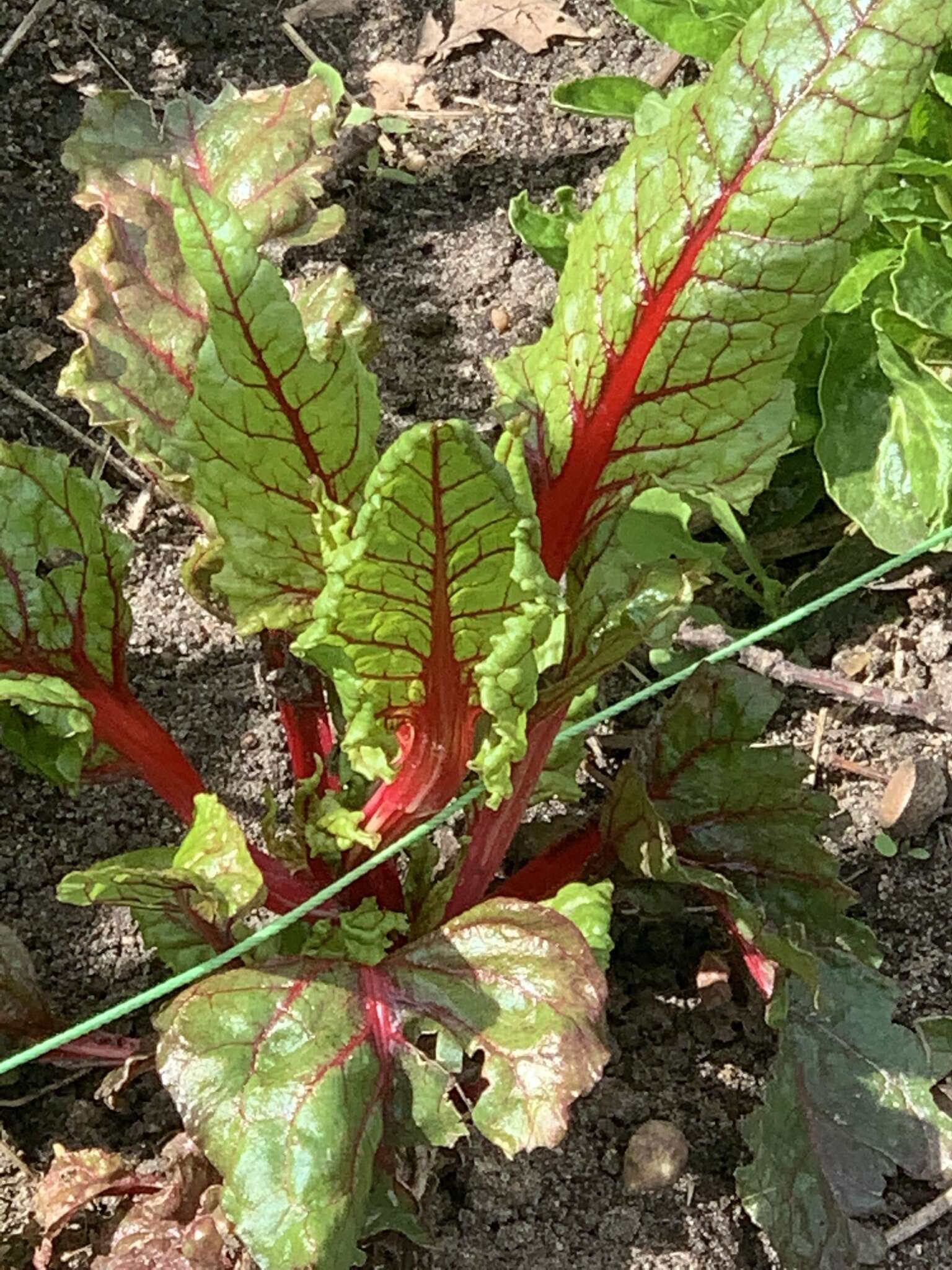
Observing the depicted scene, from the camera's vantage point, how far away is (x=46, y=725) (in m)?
1.37

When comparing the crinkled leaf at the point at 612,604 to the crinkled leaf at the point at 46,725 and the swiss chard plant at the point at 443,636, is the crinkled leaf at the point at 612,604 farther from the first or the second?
the crinkled leaf at the point at 46,725

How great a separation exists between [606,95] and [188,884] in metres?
1.26

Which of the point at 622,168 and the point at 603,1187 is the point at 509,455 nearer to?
the point at 622,168

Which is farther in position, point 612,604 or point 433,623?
point 612,604

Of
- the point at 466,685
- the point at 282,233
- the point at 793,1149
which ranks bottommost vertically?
the point at 793,1149

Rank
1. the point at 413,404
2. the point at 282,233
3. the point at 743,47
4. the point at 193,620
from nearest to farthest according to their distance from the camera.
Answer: the point at 743,47, the point at 282,233, the point at 193,620, the point at 413,404

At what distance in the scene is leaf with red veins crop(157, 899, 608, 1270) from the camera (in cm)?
120

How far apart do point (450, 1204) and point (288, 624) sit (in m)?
0.68

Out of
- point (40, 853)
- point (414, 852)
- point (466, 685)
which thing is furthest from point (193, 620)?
A: point (466, 685)

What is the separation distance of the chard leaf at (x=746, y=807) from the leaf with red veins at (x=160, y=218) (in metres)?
0.61

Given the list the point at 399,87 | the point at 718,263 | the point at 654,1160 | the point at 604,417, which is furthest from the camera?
the point at 399,87

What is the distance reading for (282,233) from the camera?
152 centimetres

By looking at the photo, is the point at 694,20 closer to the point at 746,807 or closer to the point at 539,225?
the point at 539,225

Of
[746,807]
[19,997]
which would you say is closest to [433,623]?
[746,807]
